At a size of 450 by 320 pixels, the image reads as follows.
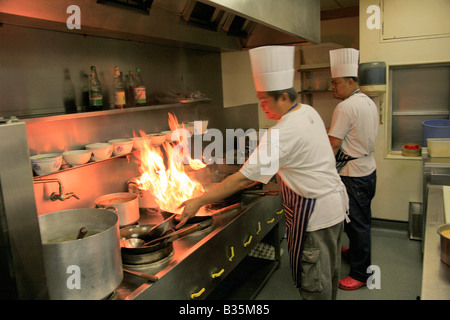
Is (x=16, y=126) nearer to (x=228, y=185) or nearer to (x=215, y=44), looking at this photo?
(x=228, y=185)

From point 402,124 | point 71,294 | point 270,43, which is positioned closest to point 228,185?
point 71,294

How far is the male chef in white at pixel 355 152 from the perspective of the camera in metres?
2.72

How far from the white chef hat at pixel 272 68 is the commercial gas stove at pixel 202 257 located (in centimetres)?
79

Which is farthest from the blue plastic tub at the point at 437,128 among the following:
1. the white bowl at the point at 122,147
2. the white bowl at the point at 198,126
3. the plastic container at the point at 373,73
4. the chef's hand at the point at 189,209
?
the white bowl at the point at 122,147

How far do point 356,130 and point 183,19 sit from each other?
1.48 meters

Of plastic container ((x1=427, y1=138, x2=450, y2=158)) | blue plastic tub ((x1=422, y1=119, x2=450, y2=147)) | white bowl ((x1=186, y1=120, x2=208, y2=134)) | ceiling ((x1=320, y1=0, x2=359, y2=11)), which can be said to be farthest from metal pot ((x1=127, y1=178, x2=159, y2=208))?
ceiling ((x1=320, y1=0, x2=359, y2=11))

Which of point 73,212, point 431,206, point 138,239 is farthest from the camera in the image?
point 431,206

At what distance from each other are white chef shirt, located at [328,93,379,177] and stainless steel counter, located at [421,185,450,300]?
0.89m

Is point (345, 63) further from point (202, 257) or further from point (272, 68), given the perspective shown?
point (202, 257)

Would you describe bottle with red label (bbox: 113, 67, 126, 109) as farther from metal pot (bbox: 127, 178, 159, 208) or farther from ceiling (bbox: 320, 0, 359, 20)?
ceiling (bbox: 320, 0, 359, 20)

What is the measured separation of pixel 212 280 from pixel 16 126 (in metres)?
1.24

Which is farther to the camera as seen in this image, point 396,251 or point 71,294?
point 396,251

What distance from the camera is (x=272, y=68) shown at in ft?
5.88
